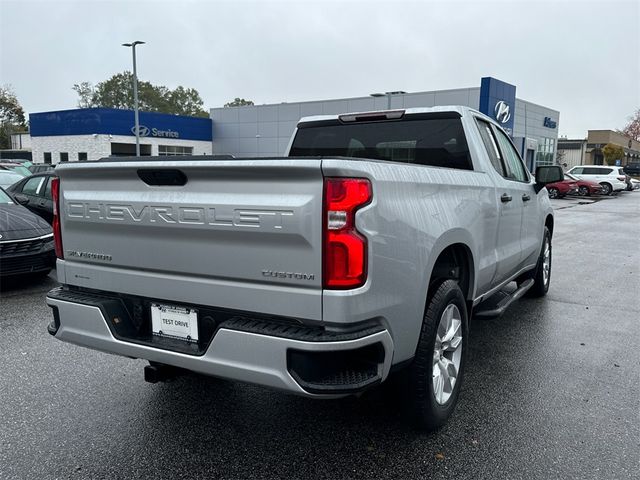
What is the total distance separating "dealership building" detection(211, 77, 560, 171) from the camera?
31516 millimetres

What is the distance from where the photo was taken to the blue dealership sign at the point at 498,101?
29.3 metres

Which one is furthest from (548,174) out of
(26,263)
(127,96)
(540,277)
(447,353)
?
(127,96)

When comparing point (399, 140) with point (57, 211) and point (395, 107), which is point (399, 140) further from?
point (395, 107)

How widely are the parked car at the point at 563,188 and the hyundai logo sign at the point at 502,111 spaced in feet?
15.7

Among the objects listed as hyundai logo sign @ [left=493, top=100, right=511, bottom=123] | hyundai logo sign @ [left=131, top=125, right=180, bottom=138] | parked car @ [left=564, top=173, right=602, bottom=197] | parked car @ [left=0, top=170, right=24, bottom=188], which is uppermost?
hyundai logo sign @ [left=493, top=100, right=511, bottom=123]

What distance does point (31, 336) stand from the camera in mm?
4977

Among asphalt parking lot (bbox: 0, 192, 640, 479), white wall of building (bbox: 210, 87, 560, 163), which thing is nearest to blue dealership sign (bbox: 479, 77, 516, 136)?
white wall of building (bbox: 210, 87, 560, 163)

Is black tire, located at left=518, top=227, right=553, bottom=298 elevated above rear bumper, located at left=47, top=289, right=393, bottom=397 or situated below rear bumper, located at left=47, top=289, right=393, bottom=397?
below

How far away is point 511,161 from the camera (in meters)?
5.05

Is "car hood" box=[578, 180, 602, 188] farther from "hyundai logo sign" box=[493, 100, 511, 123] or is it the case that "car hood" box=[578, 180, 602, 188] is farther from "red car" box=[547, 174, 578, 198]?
"hyundai logo sign" box=[493, 100, 511, 123]

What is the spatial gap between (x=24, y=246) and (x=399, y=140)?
5171 millimetres

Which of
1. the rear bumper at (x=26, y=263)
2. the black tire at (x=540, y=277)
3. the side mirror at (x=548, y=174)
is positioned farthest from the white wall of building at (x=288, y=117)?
the side mirror at (x=548, y=174)

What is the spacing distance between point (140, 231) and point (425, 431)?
2011 millimetres

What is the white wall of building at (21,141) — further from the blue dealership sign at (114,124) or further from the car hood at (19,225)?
the car hood at (19,225)
